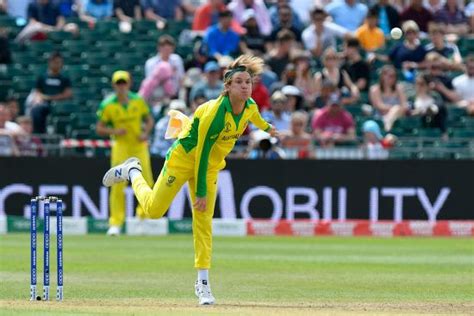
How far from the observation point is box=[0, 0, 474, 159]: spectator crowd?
18.6 meters

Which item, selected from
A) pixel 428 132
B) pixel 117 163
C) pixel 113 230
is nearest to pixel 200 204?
pixel 117 163

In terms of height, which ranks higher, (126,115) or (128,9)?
(128,9)

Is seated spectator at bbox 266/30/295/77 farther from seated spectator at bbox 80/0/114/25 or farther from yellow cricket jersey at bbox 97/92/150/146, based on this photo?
yellow cricket jersey at bbox 97/92/150/146

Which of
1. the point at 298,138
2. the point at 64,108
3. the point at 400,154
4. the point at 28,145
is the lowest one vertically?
the point at 400,154

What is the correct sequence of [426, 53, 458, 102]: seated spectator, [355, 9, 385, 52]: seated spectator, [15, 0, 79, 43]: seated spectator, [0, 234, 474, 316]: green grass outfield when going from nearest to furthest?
[0, 234, 474, 316]: green grass outfield
[426, 53, 458, 102]: seated spectator
[355, 9, 385, 52]: seated spectator
[15, 0, 79, 43]: seated spectator

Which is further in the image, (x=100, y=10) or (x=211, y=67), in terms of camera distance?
(x=100, y=10)

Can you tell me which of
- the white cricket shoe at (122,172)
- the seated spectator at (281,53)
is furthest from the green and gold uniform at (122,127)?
the white cricket shoe at (122,172)

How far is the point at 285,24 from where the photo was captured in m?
21.2

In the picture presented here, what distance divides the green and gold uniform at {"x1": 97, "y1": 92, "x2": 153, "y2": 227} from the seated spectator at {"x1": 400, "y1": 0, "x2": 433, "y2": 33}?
262 inches

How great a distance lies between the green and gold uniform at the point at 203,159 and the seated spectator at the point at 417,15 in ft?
40.5

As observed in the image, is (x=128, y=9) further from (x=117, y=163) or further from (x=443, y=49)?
(x=117, y=163)

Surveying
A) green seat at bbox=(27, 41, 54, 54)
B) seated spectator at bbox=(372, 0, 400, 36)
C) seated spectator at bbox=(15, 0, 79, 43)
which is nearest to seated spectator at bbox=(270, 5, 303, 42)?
seated spectator at bbox=(372, 0, 400, 36)

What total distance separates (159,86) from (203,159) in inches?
420

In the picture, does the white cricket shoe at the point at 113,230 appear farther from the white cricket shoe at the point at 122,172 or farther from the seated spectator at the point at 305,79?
the white cricket shoe at the point at 122,172
